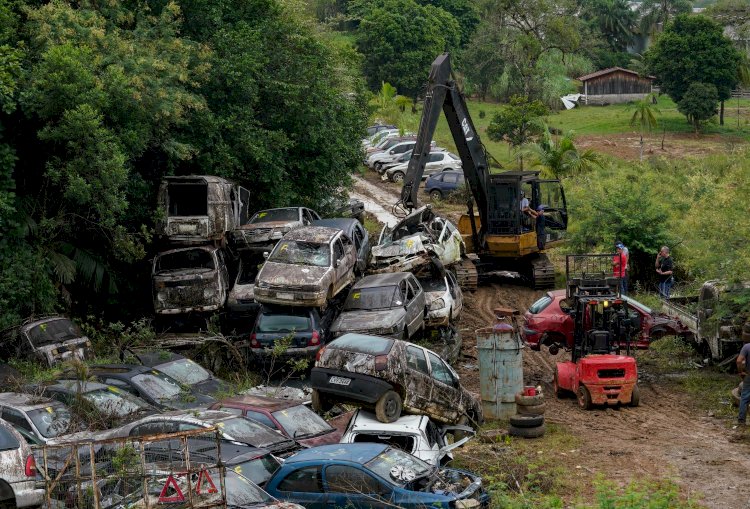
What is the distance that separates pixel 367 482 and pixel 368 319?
8274 mm

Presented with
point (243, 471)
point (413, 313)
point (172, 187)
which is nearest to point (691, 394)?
point (413, 313)

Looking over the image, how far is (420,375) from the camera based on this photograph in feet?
54.0

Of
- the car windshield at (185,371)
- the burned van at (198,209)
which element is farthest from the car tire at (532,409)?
the burned van at (198,209)

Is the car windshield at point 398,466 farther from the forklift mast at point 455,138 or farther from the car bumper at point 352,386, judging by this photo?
the forklift mast at point 455,138

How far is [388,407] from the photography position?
15805 millimetres

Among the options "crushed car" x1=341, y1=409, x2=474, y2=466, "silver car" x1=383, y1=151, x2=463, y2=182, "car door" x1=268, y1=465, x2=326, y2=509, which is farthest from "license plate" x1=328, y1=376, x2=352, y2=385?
"silver car" x1=383, y1=151, x2=463, y2=182

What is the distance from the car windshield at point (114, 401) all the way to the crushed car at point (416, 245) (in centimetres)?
876

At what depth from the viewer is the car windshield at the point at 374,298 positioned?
68.7 feet

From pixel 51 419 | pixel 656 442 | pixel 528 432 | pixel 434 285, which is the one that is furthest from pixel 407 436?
pixel 434 285

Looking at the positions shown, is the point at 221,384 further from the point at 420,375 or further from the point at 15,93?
the point at 15,93

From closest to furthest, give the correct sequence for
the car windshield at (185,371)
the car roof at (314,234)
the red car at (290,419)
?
the red car at (290,419) → the car windshield at (185,371) → the car roof at (314,234)

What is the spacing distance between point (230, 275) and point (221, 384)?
7.17 meters

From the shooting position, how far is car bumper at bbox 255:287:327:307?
20844mm

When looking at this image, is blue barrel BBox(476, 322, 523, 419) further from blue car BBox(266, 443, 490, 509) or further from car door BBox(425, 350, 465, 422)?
blue car BBox(266, 443, 490, 509)
